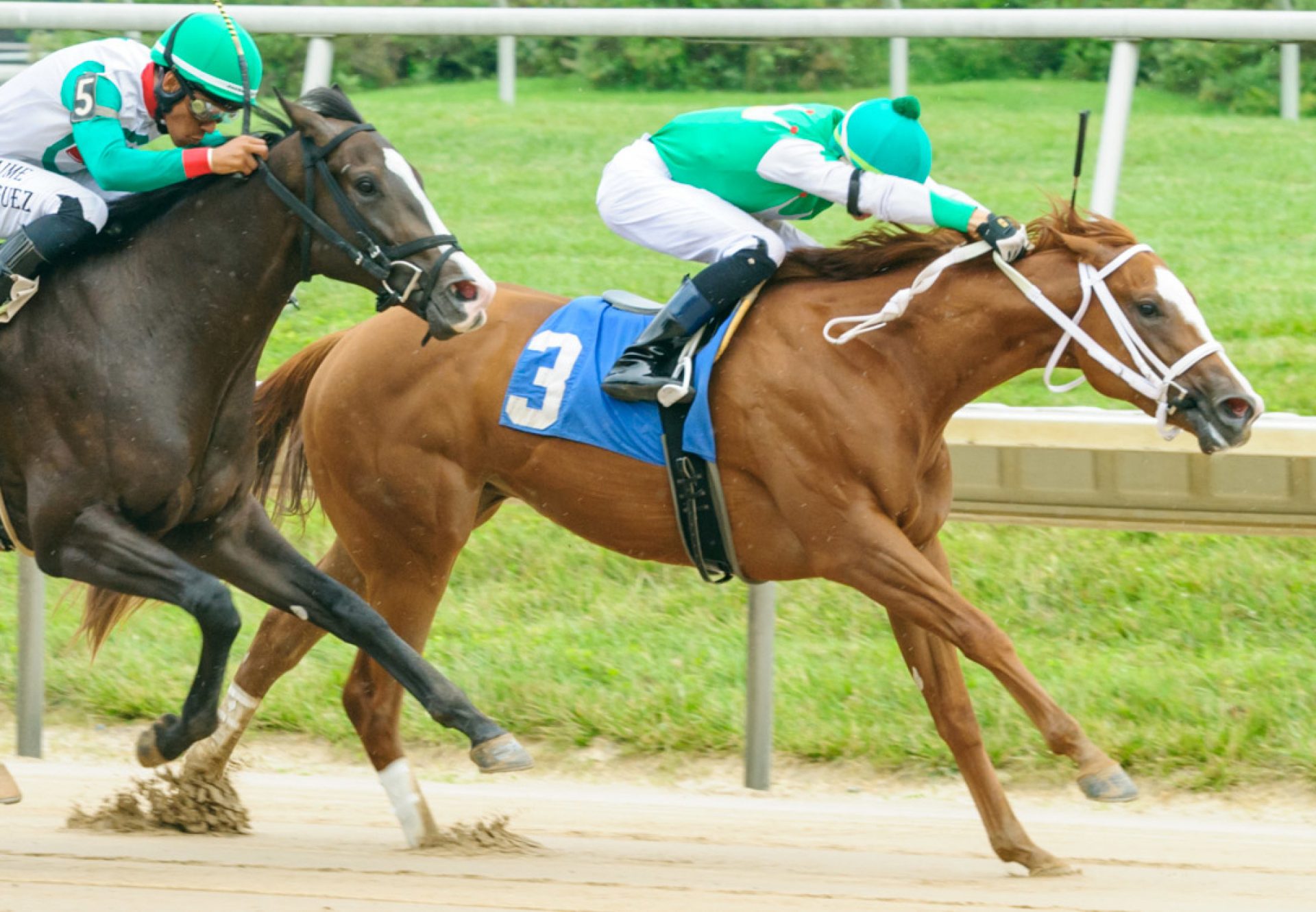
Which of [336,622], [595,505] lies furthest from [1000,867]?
[336,622]

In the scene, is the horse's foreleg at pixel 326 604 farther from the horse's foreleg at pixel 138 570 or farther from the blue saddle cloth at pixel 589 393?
the blue saddle cloth at pixel 589 393

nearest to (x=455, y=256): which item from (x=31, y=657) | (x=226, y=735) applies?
(x=226, y=735)

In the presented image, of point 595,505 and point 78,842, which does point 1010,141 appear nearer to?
point 595,505

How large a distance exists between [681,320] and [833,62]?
3722 mm

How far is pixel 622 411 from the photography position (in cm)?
482

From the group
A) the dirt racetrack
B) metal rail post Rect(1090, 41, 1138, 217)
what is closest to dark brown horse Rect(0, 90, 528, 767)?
the dirt racetrack

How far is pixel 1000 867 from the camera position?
4.59m

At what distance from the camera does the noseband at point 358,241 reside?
4.09 metres

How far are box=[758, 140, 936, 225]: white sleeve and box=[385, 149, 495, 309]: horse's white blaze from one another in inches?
37.4

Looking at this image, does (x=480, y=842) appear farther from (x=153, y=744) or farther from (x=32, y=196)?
(x=32, y=196)

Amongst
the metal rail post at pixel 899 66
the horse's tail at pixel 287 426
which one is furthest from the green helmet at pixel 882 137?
the metal rail post at pixel 899 66

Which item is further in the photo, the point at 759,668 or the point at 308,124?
the point at 759,668

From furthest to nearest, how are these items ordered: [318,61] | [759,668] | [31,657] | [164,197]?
[318,61]
[31,657]
[759,668]
[164,197]

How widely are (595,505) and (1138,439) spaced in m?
1.65
